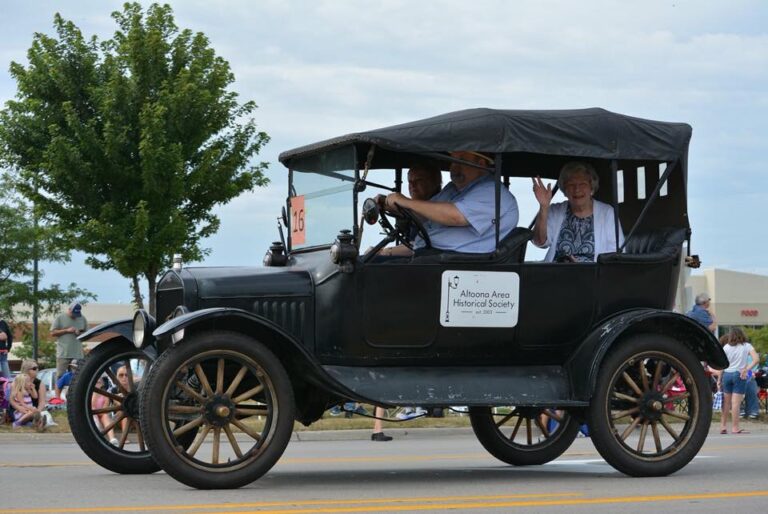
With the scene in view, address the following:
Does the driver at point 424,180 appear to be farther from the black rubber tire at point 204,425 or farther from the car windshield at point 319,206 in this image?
the black rubber tire at point 204,425

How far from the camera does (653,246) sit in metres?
9.58

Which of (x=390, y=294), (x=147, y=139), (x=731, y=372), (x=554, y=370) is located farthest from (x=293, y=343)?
(x=147, y=139)

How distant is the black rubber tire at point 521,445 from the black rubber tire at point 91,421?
250cm

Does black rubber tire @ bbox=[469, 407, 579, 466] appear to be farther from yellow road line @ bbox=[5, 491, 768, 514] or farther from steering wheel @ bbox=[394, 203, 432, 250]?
yellow road line @ bbox=[5, 491, 768, 514]

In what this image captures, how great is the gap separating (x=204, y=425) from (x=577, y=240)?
312 centimetres

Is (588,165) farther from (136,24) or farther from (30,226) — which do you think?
(30,226)

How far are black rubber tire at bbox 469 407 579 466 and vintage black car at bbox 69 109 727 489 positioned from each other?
0.37 metres

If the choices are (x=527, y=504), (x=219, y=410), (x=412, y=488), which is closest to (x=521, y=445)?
(x=412, y=488)

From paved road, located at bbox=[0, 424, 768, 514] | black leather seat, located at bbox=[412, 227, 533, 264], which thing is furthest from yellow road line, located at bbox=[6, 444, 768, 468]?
black leather seat, located at bbox=[412, 227, 533, 264]

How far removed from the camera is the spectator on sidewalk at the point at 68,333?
1892 cm

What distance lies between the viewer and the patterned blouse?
930 cm

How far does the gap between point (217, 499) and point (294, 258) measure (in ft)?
8.32

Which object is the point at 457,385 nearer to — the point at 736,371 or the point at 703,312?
the point at 703,312

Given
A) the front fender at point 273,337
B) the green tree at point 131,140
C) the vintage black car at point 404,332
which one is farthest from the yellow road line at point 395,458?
the green tree at point 131,140
